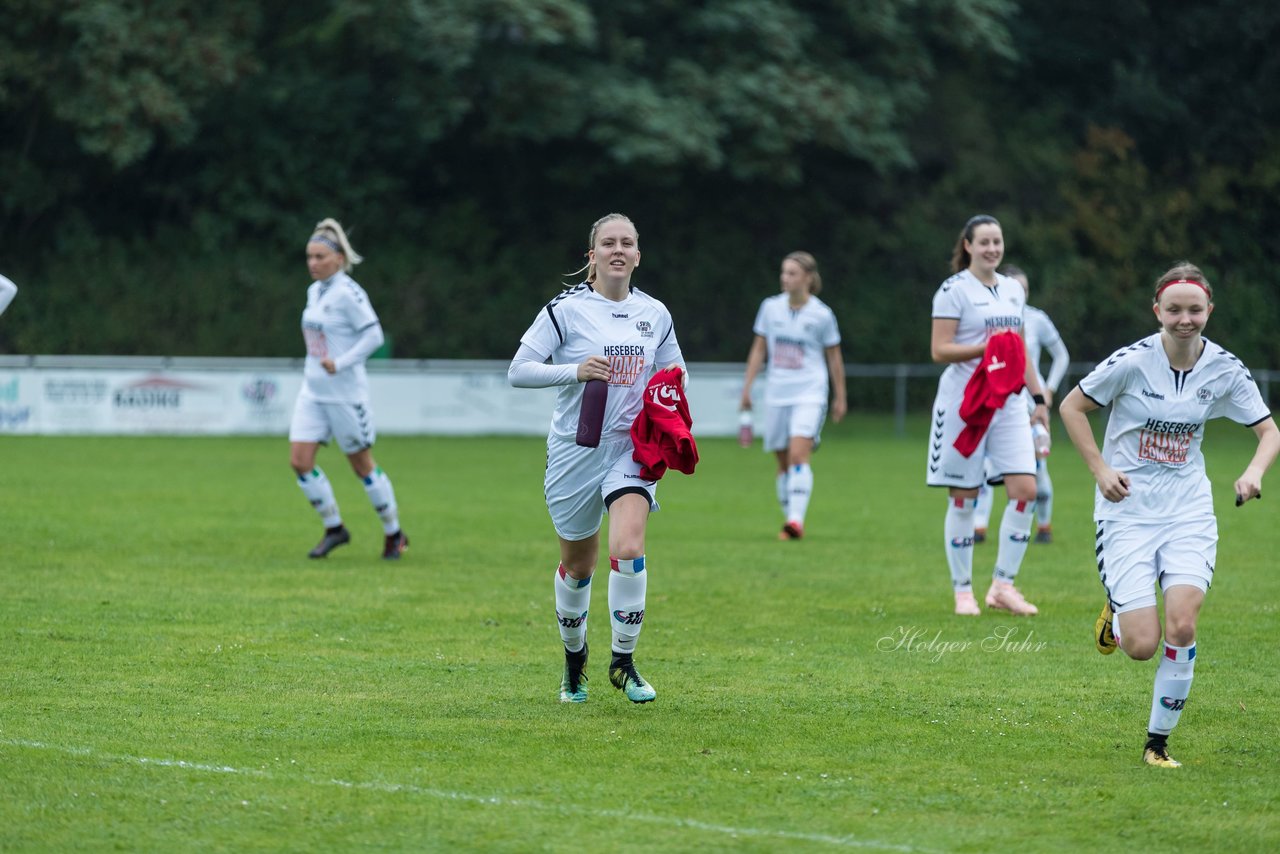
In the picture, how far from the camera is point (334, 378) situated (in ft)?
42.0

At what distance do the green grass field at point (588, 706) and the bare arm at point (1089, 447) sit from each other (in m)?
1.01

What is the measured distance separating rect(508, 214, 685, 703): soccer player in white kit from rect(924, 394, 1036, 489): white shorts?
3434 mm

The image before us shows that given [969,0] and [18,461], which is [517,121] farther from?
[18,461]

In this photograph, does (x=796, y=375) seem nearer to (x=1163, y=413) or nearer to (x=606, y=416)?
(x=606, y=416)

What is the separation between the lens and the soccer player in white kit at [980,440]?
34.1 ft

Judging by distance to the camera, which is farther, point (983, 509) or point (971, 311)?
point (983, 509)

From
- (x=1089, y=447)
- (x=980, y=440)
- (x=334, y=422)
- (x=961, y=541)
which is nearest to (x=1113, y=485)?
(x=1089, y=447)

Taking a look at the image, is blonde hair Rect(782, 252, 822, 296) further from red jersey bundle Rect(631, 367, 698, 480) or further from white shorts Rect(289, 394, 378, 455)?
red jersey bundle Rect(631, 367, 698, 480)

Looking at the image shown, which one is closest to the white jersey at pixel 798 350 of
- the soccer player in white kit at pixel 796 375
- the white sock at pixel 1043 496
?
the soccer player in white kit at pixel 796 375

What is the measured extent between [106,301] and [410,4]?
9003mm

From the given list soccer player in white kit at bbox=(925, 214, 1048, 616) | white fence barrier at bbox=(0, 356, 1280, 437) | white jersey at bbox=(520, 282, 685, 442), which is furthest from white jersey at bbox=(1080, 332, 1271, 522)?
white fence barrier at bbox=(0, 356, 1280, 437)

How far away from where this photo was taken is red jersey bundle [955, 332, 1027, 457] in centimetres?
1009

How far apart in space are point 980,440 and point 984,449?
0.62ft

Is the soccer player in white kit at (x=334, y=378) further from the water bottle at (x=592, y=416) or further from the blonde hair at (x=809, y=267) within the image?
the water bottle at (x=592, y=416)
